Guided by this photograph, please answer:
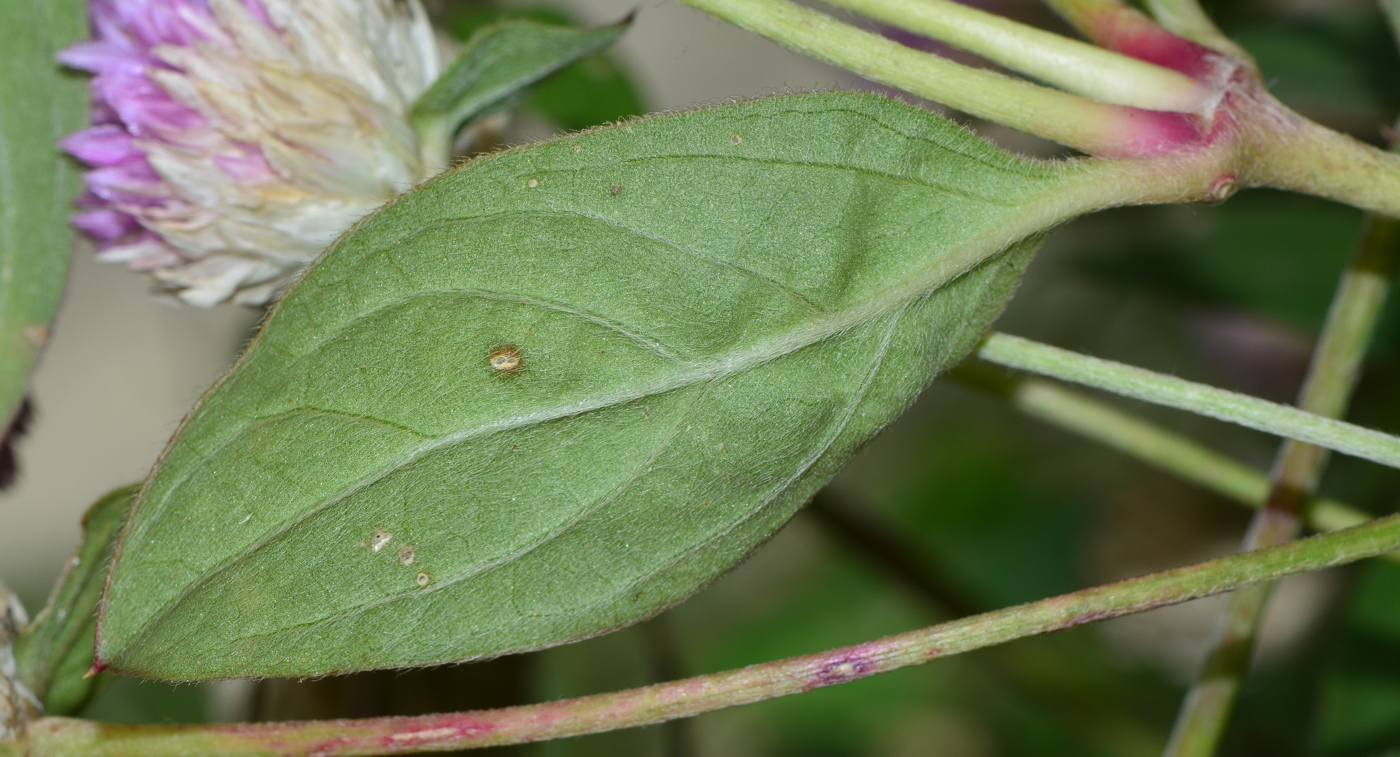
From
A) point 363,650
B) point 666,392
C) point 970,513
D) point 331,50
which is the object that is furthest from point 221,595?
point 970,513

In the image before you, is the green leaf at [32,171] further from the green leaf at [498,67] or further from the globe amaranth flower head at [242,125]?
the green leaf at [498,67]

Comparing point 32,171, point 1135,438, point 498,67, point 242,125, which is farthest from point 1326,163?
point 32,171

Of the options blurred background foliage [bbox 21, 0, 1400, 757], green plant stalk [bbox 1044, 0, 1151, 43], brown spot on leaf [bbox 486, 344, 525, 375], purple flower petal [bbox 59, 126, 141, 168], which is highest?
green plant stalk [bbox 1044, 0, 1151, 43]

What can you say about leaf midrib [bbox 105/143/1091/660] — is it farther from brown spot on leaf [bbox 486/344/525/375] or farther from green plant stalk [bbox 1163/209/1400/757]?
green plant stalk [bbox 1163/209/1400/757]

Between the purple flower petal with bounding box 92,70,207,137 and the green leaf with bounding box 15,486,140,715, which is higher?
the purple flower petal with bounding box 92,70,207,137

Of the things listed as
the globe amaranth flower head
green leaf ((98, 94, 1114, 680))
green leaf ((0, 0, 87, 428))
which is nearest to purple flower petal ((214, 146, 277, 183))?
the globe amaranth flower head

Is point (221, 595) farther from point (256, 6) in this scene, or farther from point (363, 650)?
point (256, 6)

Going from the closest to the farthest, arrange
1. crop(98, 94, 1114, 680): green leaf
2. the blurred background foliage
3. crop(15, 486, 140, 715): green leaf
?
crop(98, 94, 1114, 680): green leaf
crop(15, 486, 140, 715): green leaf
the blurred background foliage

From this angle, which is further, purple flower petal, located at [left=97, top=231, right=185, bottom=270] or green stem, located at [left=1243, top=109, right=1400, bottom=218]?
purple flower petal, located at [left=97, top=231, right=185, bottom=270]
